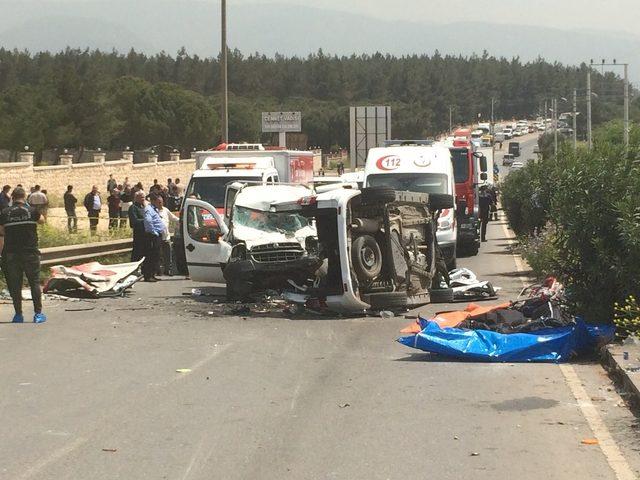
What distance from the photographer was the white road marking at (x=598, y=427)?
7738 mm

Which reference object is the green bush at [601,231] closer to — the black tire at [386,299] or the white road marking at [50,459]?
the black tire at [386,299]

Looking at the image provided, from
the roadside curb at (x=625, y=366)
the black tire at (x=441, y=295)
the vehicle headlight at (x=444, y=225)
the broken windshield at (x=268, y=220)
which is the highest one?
the broken windshield at (x=268, y=220)

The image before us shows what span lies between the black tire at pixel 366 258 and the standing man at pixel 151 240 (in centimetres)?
701

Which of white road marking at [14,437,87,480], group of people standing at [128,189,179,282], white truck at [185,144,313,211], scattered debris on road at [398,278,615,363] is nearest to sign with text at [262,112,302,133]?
white truck at [185,144,313,211]

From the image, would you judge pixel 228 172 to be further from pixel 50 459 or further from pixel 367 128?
pixel 367 128

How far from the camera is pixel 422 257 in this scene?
61.5 feet

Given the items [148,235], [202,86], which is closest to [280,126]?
[148,235]

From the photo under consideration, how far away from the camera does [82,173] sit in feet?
219

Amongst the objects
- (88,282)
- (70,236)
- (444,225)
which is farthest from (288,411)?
(70,236)

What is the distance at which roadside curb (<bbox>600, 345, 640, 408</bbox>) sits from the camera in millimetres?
10227

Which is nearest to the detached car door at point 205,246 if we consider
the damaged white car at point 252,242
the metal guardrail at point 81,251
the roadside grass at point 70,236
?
the damaged white car at point 252,242

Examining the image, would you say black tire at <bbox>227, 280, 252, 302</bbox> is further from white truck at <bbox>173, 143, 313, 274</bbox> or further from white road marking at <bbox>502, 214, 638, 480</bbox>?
white road marking at <bbox>502, 214, 638, 480</bbox>

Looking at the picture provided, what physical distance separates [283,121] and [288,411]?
7970cm

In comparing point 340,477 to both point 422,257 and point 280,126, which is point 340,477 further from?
point 280,126
